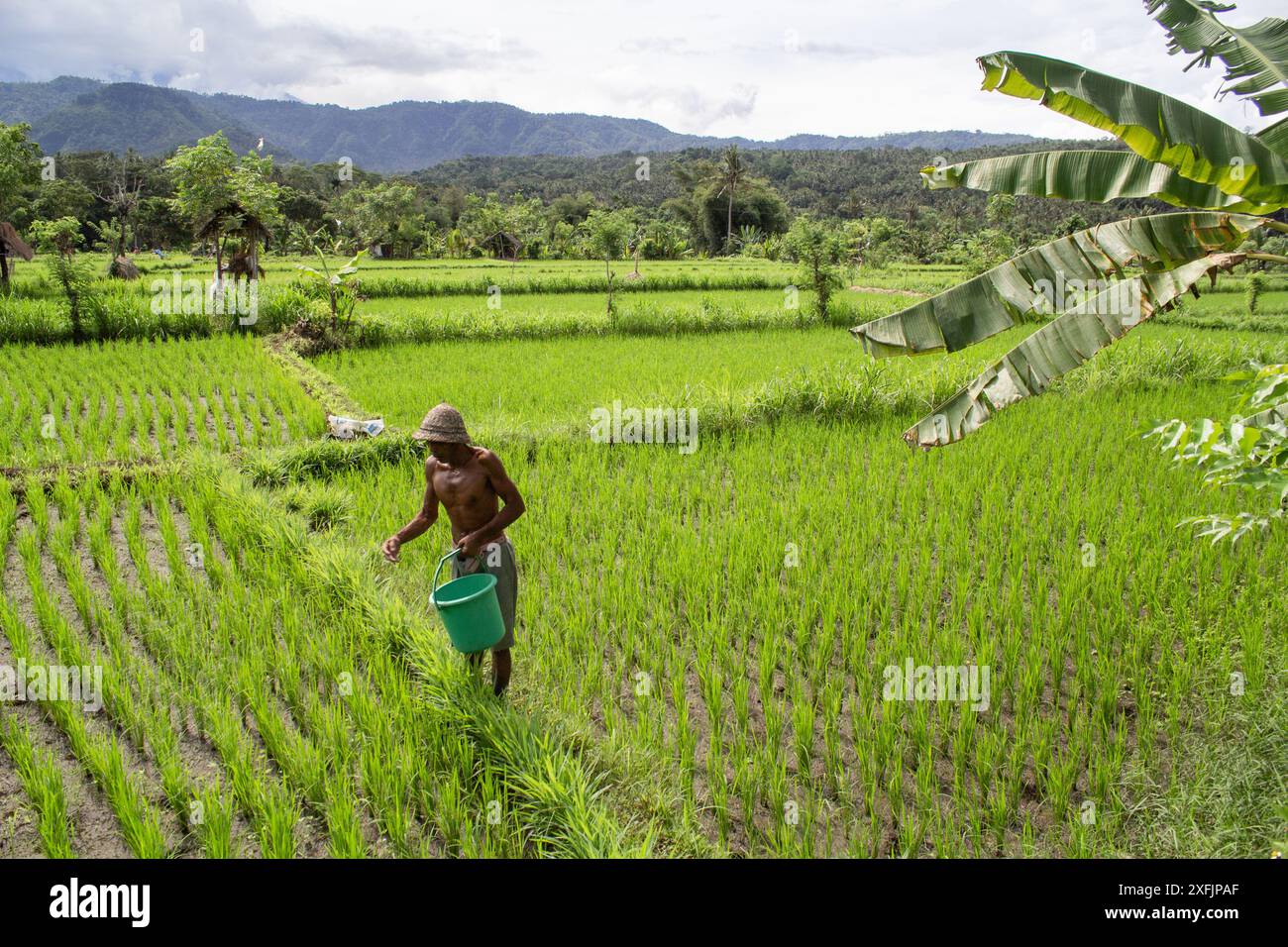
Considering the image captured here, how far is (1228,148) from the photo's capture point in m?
2.82

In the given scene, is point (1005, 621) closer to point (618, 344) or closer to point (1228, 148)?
point (1228, 148)

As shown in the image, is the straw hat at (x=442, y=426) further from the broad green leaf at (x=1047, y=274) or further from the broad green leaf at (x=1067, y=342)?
the broad green leaf at (x=1067, y=342)

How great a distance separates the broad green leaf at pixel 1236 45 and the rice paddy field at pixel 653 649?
4.72ft

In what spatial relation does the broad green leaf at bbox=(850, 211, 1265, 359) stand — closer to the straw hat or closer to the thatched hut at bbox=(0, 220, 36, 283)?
the straw hat

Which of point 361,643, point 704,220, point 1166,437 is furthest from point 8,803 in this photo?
point 704,220

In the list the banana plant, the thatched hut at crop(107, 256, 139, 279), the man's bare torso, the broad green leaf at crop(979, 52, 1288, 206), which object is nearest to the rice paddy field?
the man's bare torso

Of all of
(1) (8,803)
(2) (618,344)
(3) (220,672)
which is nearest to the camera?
(1) (8,803)

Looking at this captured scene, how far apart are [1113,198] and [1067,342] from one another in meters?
0.60

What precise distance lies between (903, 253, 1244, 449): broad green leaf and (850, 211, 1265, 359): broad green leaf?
10 centimetres

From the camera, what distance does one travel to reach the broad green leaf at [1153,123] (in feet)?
9.21

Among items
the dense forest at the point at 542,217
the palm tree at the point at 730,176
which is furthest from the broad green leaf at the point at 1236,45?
the palm tree at the point at 730,176

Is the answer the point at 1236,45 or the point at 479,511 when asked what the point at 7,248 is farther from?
the point at 1236,45

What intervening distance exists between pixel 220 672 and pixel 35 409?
5978 mm
